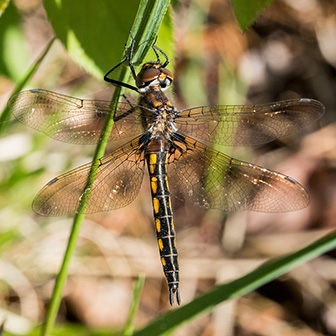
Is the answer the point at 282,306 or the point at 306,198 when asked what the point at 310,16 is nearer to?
the point at 282,306

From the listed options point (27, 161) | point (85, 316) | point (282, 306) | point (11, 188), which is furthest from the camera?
point (282, 306)

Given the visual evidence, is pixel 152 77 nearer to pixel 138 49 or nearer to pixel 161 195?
pixel 161 195

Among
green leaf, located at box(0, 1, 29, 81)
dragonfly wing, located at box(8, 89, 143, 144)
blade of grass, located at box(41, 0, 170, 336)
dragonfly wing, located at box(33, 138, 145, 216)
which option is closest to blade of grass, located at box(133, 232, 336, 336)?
blade of grass, located at box(41, 0, 170, 336)

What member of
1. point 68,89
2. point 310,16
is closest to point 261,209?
point 68,89

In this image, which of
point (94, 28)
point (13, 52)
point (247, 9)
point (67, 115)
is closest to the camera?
point (247, 9)

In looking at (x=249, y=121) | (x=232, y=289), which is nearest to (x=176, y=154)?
(x=249, y=121)

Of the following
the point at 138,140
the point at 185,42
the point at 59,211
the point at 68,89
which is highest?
the point at 185,42

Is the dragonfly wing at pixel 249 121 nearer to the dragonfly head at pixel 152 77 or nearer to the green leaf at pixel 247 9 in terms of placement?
the dragonfly head at pixel 152 77

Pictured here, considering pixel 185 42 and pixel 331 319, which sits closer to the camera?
pixel 331 319
